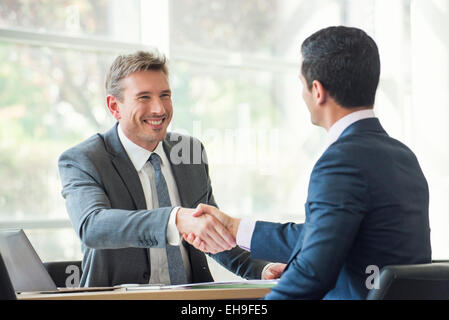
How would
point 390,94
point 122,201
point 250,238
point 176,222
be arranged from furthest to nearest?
1. point 390,94
2. point 122,201
3. point 176,222
4. point 250,238

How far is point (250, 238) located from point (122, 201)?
869 millimetres

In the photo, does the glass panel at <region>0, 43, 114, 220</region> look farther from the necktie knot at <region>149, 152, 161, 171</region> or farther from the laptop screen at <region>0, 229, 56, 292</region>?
the laptop screen at <region>0, 229, 56, 292</region>

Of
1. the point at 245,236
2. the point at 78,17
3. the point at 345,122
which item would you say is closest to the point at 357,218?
the point at 345,122

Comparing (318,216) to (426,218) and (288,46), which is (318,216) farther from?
(288,46)

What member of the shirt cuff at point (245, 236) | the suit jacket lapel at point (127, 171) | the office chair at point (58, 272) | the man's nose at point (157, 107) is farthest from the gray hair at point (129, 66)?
the shirt cuff at point (245, 236)

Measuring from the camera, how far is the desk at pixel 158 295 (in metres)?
1.85

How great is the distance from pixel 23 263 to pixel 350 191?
1.09m

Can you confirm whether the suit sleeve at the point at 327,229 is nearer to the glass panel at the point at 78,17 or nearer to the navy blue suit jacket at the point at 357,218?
the navy blue suit jacket at the point at 357,218

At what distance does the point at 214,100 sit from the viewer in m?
5.93

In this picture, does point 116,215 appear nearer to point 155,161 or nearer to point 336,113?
point 155,161

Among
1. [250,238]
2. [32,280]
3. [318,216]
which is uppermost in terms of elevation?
[318,216]

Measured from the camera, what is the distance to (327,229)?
1476 millimetres
